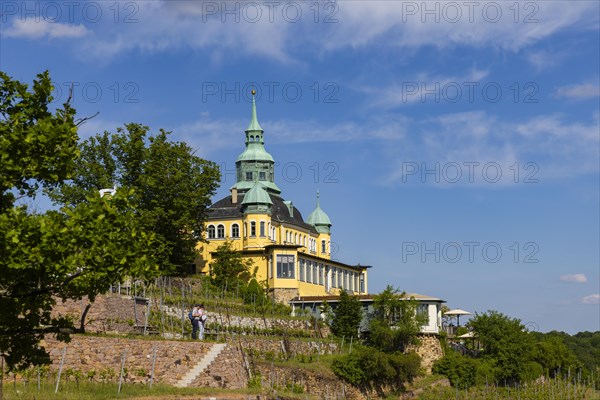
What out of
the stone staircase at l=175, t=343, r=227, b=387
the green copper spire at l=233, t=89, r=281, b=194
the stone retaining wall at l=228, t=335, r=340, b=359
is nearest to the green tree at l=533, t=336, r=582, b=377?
the stone retaining wall at l=228, t=335, r=340, b=359

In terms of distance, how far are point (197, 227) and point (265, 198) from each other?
12.8 m

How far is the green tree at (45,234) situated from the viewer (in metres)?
19.9

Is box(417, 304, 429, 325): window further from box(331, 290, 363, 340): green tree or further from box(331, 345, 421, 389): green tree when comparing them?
box(331, 345, 421, 389): green tree

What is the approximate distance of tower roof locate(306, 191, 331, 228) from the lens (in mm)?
94000

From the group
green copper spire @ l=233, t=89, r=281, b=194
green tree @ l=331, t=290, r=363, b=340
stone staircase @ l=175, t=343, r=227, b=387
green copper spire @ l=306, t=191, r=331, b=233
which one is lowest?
stone staircase @ l=175, t=343, r=227, b=387

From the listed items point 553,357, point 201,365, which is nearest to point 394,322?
point 553,357

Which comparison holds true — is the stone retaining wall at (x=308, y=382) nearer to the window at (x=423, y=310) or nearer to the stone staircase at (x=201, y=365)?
the stone staircase at (x=201, y=365)

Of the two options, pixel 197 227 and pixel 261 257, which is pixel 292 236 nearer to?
pixel 261 257

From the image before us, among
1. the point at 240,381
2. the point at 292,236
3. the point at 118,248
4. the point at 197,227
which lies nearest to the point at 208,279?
the point at 197,227

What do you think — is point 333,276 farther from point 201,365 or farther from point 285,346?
point 201,365

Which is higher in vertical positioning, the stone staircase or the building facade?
the building facade

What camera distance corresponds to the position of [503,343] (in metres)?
66.0

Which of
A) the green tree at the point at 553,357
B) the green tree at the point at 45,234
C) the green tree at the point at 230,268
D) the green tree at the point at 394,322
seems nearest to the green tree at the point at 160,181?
the green tree at the point at 230,268

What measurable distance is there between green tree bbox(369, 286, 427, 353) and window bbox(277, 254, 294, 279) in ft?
38.4
